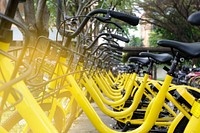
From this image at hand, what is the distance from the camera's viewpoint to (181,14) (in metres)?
13.7

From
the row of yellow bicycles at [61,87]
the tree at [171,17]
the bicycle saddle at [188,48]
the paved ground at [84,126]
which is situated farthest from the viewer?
the tree at [171,17]

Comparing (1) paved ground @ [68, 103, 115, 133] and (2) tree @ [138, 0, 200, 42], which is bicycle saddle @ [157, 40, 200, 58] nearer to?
(1) paved ground @ [68, 103, 115, 133]

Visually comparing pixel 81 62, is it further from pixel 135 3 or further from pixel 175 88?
pixel 135 3

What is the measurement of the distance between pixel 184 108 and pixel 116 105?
5.44 feet

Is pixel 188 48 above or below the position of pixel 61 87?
above

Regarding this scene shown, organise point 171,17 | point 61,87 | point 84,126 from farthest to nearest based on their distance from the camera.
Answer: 1. point 171,17
2. point 84,126
3. point 61,87

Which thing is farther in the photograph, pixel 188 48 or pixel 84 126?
pixel 84 126

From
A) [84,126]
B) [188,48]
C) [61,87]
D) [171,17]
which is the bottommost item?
[84,126]

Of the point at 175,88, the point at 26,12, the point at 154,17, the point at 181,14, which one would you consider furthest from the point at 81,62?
the point at 154,17

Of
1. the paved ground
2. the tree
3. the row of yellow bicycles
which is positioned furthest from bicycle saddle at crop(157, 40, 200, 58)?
the tree

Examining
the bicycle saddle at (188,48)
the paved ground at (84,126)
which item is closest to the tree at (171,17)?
the paved ground at (84,126)

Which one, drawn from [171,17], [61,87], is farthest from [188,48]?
[171,17]

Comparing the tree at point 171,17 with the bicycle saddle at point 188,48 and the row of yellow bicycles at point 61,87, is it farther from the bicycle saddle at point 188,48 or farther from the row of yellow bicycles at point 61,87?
the bicycle saddle at point 188,48

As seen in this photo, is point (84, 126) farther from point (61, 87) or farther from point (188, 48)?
point (188, 48)
